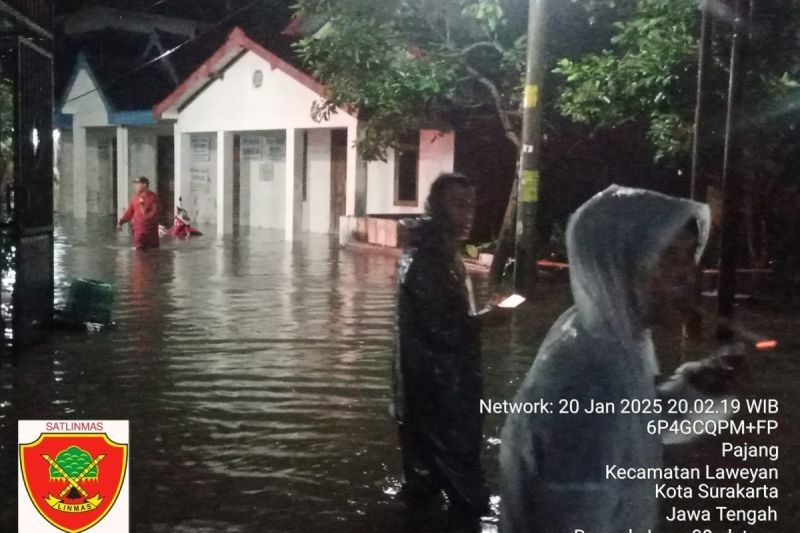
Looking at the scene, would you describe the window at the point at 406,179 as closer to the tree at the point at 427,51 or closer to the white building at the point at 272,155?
the white building at the point at 272,155

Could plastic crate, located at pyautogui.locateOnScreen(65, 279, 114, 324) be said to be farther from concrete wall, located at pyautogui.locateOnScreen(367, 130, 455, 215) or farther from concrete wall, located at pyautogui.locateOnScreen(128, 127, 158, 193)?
concrete wall, located at pyautogui.locateOnScreen(128, 127, 158, 193)

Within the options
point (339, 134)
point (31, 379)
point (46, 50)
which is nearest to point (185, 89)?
point (339, 134)

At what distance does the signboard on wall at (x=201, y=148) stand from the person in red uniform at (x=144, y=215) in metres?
8.06

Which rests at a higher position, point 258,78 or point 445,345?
point 258,78

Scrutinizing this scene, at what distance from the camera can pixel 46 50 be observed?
7.96 meters

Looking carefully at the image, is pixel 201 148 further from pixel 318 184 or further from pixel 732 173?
pixel 732 173

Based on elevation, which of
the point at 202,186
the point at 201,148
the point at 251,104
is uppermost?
the point at 251,104

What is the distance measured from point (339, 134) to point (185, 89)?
358 cm

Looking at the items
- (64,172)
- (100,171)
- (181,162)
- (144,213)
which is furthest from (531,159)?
(64,172)

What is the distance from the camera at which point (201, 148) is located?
80.1 ft

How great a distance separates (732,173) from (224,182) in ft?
51.0

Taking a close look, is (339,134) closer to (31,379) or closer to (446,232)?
(31,379)

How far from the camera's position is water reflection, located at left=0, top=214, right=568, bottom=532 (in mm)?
4754

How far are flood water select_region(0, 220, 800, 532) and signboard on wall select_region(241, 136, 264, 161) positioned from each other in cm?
1061
